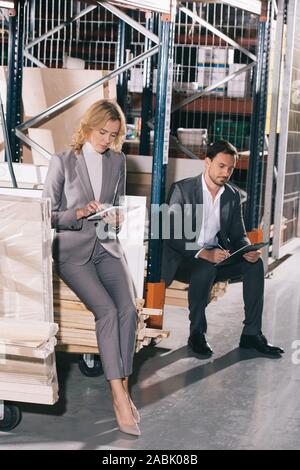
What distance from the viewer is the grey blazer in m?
5.14

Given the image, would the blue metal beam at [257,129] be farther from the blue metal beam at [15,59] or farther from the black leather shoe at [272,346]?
the blue metal beam at [15,59]

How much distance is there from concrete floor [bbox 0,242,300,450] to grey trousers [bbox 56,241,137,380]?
36 cm

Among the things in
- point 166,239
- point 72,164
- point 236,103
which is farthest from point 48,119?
point 236,103

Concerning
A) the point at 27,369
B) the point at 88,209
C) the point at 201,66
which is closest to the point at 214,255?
the point at 88,209

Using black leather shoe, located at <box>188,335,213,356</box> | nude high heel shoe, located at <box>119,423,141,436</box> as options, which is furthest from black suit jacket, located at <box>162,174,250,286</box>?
nude high heel shoe, located at <box>119,423,141,436</box>

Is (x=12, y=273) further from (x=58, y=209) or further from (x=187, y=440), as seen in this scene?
(x=187, y=440)

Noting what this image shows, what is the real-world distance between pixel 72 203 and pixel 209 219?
1.68m

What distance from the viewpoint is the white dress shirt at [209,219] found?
21.7 feet

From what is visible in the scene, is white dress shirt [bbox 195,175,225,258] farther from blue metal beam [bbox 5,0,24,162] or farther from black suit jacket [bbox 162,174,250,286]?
blue metal beam [bbox 5,0,24,162]

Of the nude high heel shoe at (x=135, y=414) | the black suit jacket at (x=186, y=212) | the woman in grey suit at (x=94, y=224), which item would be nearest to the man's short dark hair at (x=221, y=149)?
the black suit jacket at (x=186, y=212)

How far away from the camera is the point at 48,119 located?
25.3ft

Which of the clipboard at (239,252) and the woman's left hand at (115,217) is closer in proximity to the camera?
the woman's left hand at (115,217)

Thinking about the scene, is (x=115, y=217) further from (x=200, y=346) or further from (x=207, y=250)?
(x=200, y=346)

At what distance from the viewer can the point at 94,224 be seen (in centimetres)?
521
